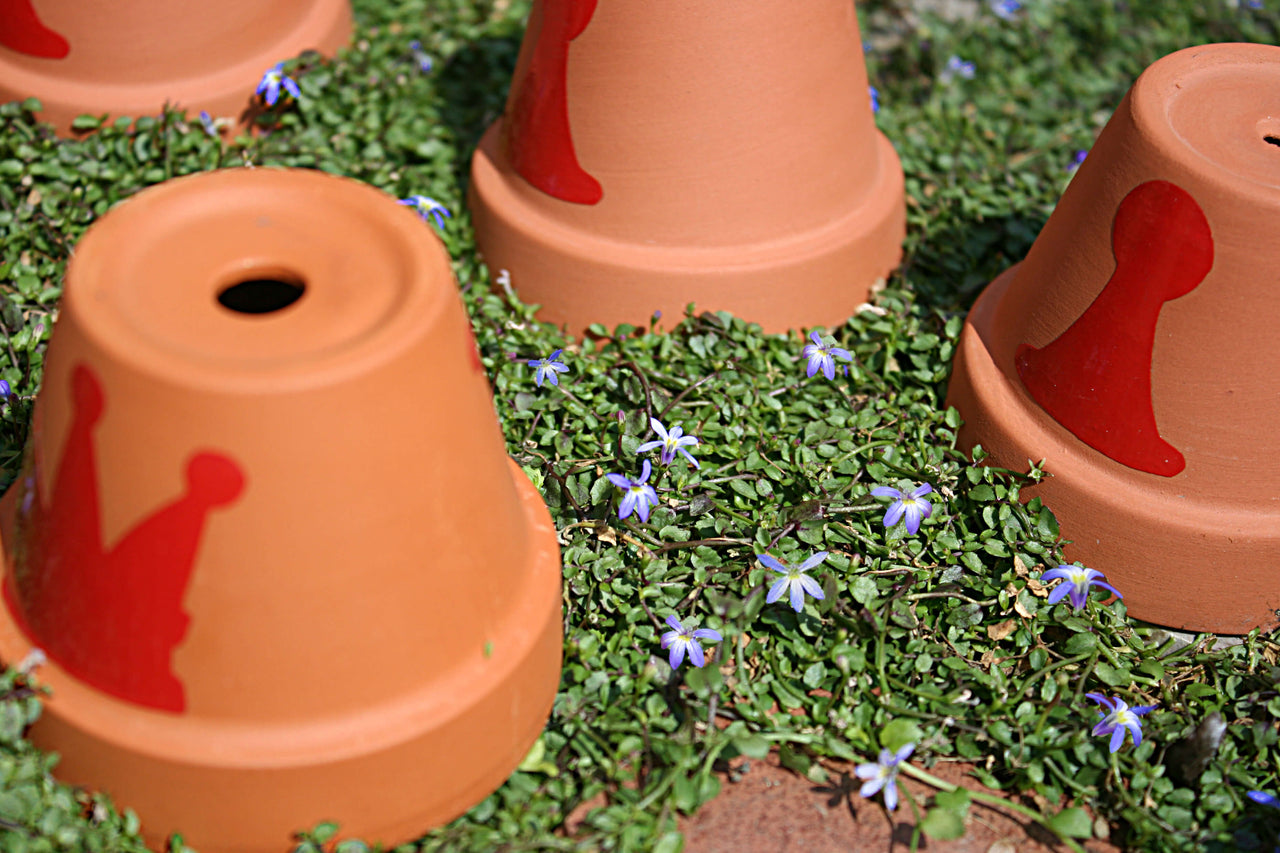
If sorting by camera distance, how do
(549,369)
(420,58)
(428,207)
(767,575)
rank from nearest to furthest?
(767,575), (549,369), (428,207), (420,58)

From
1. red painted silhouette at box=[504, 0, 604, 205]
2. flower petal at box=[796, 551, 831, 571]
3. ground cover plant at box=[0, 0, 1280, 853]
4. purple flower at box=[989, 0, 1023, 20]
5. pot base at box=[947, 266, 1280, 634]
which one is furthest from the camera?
purple flower at box=[989, 0, 1023, 20]

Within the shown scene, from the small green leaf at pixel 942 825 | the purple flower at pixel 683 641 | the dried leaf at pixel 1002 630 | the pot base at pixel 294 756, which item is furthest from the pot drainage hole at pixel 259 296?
the dried leaf at pixel 1002 630

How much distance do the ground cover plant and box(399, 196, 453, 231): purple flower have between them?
2 cm

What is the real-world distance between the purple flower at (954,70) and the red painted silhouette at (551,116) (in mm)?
1993

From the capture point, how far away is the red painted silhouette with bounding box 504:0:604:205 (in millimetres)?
3004

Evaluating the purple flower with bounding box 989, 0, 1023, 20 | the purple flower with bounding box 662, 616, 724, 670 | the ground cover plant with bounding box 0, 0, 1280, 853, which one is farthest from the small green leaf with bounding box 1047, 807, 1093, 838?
the purple flower with bounding box 989, 0, 1023, 20

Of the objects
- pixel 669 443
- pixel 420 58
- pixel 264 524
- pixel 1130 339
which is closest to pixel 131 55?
pixel 420 58

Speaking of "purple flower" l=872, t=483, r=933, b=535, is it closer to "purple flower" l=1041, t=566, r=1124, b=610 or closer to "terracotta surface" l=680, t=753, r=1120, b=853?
"purple flower" l=1041, t=566, r=1124, b=610

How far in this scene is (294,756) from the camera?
1905 millimetres

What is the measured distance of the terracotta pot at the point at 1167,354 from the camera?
7.88 feet

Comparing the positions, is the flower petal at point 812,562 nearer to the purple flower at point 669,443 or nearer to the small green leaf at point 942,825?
the purple flower at point 669,443

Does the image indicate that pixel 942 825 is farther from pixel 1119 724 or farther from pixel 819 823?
pixel 1119 724

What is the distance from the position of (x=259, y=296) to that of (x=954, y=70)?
10.9 ft

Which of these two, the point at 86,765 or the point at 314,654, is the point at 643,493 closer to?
the point at 314,654
